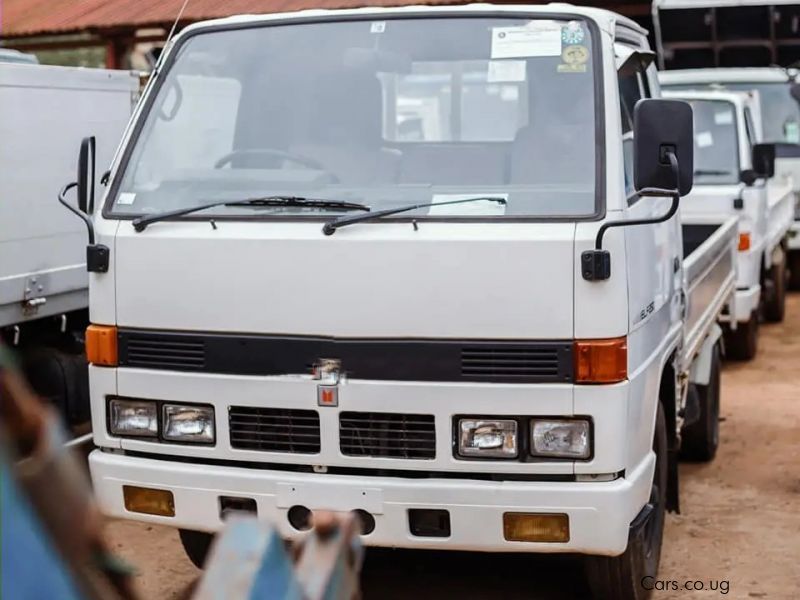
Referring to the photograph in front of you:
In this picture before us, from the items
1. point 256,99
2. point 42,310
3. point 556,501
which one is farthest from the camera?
point 42,310

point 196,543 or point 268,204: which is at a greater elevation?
point 268,204

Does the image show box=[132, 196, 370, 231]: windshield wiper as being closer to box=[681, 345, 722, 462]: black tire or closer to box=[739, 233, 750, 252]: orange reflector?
box=[681, 345, 722, 462]: black tire

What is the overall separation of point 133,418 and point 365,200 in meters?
1.07

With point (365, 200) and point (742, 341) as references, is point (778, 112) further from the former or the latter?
point (365, 200)

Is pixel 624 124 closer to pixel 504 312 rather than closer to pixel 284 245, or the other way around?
pixel 504 312

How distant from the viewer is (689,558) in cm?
547

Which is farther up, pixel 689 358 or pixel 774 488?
pixel 689 358

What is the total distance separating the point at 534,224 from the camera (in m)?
3.98

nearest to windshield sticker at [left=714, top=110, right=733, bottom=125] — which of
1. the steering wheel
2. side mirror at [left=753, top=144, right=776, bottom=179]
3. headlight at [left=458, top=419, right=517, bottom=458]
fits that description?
side mirror at [left=753, top=144, right=776, bottom=179]

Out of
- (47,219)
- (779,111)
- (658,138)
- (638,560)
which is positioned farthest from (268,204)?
(779,111)

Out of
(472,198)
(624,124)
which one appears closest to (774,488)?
(624,124)

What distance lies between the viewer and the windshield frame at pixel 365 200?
403 cm

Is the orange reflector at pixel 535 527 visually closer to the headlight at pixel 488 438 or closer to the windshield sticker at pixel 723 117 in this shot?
the headlight at pixel 488 438

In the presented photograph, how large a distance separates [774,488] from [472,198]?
329 cm
